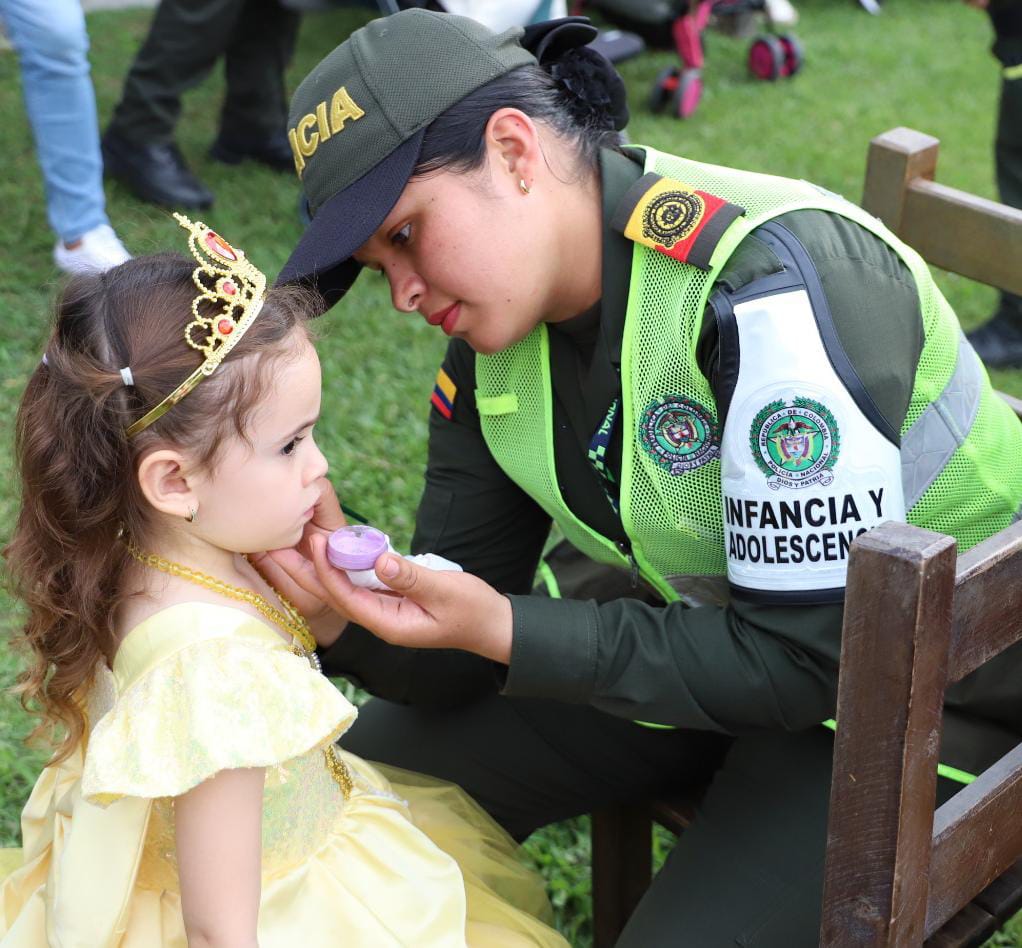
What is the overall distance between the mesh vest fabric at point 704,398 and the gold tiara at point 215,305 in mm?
493

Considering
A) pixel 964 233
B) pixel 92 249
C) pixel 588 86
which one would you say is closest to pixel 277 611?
pixel 588 86

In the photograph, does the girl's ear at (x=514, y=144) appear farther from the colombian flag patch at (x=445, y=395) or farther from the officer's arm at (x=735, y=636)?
the colombian flag patch at (x=445, y=395)

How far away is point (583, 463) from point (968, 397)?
524 mm

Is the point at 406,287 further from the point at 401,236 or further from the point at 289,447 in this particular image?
the point at 289,447

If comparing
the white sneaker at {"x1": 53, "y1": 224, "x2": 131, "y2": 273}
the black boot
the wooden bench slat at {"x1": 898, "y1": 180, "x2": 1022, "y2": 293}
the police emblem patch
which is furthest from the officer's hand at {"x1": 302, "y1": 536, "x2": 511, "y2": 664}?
the black boot

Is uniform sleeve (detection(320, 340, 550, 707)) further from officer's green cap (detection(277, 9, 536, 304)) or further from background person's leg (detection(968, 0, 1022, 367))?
background person's leg (detection(968, 0, 1022, 367))

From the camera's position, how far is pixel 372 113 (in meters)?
1.71

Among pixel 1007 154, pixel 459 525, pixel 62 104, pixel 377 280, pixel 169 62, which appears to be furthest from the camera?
pixel 169 62

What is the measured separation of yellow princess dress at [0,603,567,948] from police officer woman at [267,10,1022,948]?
0.17 meters

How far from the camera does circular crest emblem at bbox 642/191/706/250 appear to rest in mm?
1783

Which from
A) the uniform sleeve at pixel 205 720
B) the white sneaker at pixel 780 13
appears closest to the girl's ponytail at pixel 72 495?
the uniform sleeve at pixel 205 720

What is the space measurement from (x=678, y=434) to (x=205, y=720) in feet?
2.26

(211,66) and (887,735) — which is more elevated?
(887,735)

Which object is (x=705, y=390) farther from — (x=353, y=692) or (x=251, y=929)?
(x=353, y=692)
